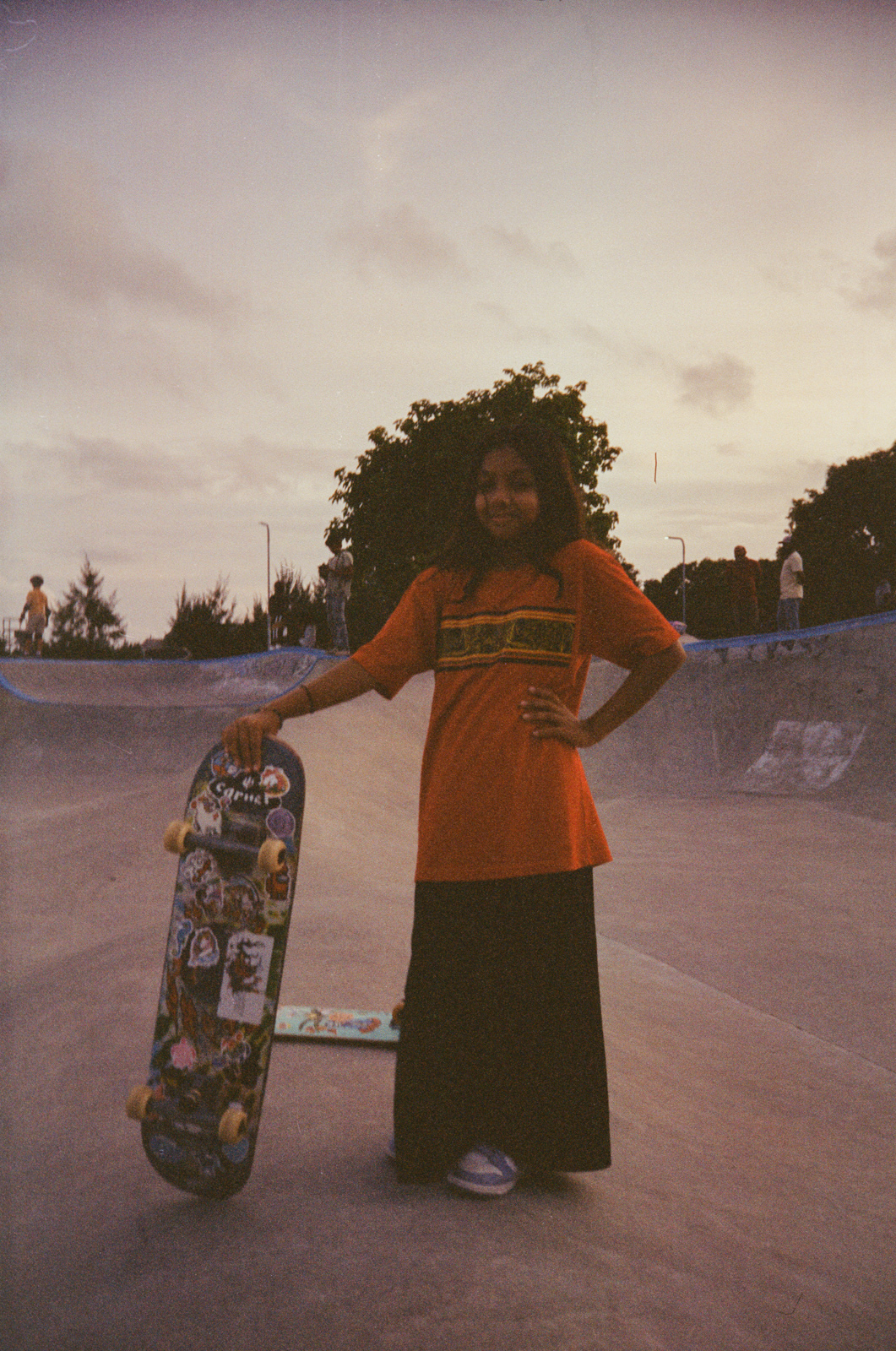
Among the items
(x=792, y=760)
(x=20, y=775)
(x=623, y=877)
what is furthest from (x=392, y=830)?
(x=792, y=760)

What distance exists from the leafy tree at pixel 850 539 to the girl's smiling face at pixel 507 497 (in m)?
37.8

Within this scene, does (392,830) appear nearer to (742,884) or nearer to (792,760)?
(742,884)

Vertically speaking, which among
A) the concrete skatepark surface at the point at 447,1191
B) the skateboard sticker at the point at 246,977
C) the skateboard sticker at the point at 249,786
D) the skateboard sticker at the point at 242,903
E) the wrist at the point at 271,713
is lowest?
the concrete skatepark surface at the point at 447,1191

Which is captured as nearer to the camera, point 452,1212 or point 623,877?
point 452,1212

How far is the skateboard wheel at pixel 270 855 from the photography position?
7.20 feet

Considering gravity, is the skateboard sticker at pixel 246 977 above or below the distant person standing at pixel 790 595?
below

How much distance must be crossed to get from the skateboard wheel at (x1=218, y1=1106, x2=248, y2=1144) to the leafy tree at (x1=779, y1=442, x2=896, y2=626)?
38352 mm

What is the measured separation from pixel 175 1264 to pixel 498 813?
45.2 inches

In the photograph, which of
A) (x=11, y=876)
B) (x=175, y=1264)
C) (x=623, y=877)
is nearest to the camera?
(x=175, y=1264)

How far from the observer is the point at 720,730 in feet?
35.9

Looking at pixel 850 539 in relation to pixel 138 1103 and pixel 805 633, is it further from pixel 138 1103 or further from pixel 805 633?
pixel 138 1103

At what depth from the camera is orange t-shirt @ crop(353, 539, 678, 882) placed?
7.32 ft

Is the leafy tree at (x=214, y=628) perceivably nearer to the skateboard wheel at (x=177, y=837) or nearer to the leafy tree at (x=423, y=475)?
the leafy tree at (x=423, y=475)

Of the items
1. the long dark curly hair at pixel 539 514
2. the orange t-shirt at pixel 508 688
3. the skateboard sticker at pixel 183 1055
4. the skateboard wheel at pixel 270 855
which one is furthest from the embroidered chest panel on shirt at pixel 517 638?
the skateboard sticker at pixel 183 1055
